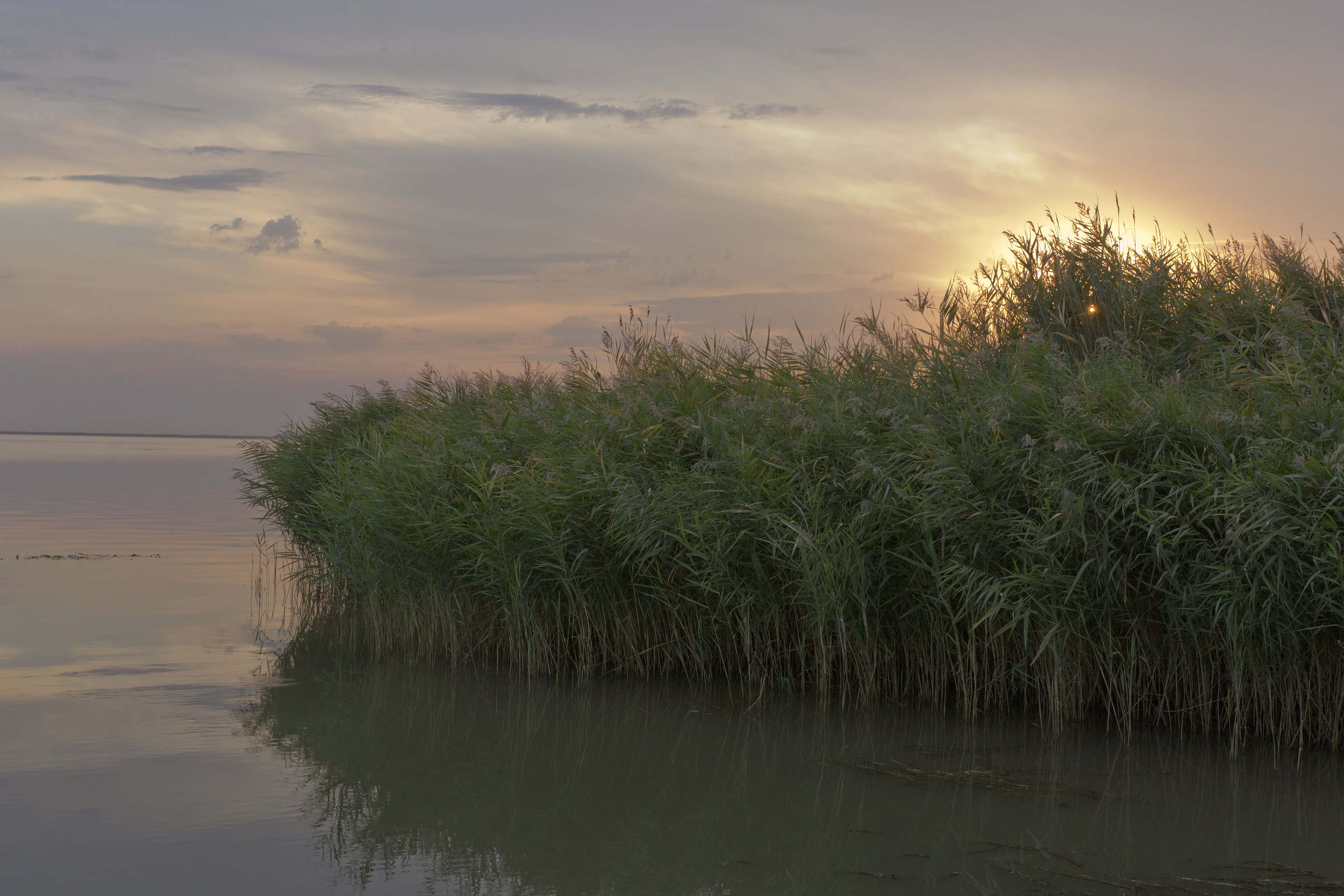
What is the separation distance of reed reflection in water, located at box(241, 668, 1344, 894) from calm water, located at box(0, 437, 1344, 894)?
0.02 meters

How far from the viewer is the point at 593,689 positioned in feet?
30.2

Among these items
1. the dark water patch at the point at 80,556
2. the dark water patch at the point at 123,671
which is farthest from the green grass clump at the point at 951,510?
the dark water patch at the point at 80,556

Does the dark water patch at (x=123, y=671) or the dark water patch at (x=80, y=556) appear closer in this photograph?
the dark water patch at (x=123, y=671)

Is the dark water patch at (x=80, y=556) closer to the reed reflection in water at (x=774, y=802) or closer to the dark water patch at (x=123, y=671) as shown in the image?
the dark water patch at (x=123, y=671)

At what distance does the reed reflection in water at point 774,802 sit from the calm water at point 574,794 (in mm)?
21

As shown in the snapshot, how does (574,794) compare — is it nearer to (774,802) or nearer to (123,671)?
(774,802)

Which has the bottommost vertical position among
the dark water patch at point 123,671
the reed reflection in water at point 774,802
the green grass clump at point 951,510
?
the reed reflection in water at point 774,802

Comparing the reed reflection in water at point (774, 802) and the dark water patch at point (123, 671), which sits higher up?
the dark water patch at point (123, 671)

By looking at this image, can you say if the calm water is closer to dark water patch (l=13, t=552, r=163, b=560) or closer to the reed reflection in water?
the reed reflection in water

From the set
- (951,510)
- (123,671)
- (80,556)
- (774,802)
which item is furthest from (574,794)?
(80,556)

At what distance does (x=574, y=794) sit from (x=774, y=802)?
4.01 ft

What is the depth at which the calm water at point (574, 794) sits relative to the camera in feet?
17.8

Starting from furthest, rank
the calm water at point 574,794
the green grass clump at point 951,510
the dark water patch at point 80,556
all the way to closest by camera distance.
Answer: the dark water patch at point 80,556
the green grass clump at point 951,510
the calm water at point 574,794

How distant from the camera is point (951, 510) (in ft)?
25.4
